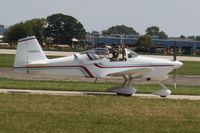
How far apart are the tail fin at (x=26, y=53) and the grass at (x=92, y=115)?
3.25 meters

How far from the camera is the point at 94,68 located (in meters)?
19.7

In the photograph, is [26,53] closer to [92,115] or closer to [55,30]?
[92,115]

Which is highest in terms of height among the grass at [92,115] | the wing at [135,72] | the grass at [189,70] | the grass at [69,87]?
the wing at [135,72]

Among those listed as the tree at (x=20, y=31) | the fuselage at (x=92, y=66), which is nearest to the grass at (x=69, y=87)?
the fuselage at (x=92, y=66)

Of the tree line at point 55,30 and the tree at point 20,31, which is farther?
the tree line at point 55,30

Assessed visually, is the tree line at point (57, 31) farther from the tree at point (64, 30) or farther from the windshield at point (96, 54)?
the windshield at point (96, 54)

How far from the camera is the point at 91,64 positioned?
773 inches

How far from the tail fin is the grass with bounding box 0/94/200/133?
10.7 ft

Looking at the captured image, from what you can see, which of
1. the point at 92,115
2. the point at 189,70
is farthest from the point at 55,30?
the point at 92,115

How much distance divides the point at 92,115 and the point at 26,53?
7.94 metres

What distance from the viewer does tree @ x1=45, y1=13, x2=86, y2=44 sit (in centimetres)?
12046

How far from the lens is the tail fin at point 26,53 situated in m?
19.5

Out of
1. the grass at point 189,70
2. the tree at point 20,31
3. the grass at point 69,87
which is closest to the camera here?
the grass at point 69,87

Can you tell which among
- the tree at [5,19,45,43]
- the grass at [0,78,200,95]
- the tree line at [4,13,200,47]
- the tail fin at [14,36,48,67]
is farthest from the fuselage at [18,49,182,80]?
the tree line at [4,13,200,47]
